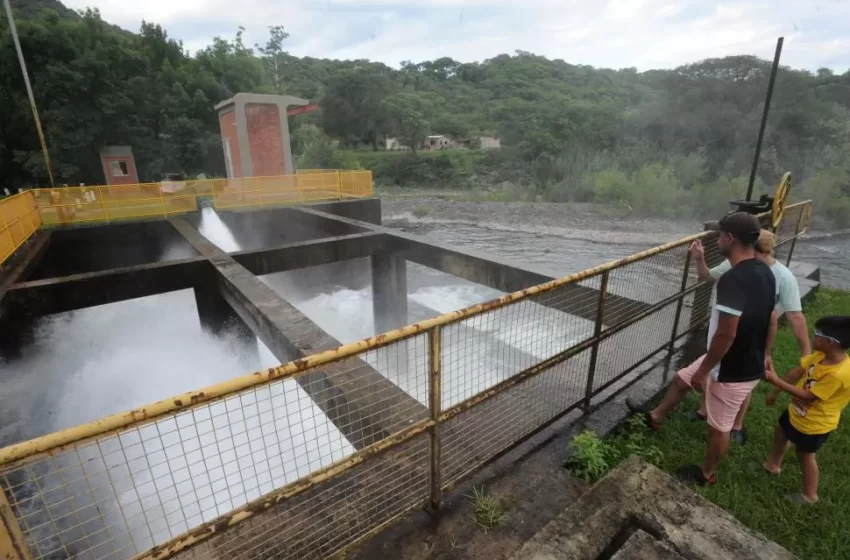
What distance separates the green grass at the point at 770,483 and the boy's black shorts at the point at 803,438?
1.32 feet

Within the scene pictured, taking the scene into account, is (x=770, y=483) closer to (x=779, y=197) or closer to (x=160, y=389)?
(x=779, y=197)

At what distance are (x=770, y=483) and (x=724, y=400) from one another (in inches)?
32.6

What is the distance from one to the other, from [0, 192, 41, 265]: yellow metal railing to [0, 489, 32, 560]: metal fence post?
355 inches

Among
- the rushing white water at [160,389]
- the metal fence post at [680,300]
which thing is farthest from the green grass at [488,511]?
the metal fence post at [680,300]

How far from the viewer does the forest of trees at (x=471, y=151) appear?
25375mm

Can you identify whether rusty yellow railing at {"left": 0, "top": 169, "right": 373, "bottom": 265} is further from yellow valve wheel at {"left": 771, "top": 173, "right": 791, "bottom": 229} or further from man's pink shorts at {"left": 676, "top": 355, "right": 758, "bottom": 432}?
yellow valve wheel at {"left": 771, "top": 173, "right": 791, "bottom": 229}

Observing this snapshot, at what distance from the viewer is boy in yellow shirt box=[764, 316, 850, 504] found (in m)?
2.65

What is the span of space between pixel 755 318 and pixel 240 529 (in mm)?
3319

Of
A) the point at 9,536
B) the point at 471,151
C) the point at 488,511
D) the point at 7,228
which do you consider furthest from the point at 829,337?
the point at 471,151

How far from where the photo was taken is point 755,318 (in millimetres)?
2662

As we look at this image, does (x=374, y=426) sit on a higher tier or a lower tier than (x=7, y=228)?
lower

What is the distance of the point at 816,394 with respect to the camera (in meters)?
2.76

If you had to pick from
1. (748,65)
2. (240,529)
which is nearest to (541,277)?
(240,529)

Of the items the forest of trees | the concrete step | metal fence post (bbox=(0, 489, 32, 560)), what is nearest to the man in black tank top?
the concrete step
